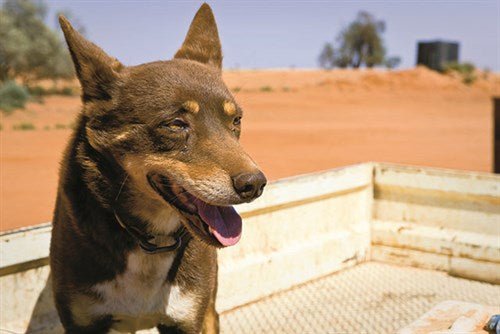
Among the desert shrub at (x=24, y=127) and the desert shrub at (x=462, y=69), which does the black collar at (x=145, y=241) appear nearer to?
the desert shrub at (x=24, y=127)

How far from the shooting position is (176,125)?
9.78ft

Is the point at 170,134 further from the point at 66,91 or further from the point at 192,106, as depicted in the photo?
the point at 66,91

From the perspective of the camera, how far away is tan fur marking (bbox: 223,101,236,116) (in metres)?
3.13

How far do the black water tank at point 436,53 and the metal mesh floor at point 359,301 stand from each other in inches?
1675

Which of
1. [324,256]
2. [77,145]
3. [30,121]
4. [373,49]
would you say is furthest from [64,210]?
[373,49]

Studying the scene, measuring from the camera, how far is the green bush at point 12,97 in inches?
858

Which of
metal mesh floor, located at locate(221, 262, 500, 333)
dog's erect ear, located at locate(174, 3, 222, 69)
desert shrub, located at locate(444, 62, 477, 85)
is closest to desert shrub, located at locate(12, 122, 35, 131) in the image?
metal mesh floor, located at locate(221, 262, 500, 333)

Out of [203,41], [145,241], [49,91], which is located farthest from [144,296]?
[49,91]

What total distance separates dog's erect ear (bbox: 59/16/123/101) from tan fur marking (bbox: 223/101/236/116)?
56cm

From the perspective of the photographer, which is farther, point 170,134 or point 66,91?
point 66,91

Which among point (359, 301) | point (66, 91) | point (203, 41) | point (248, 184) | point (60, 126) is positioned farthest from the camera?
point (66, 91)

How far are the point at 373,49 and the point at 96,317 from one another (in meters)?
54.3

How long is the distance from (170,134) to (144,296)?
2.90ft

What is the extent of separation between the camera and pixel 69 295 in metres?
3.12
